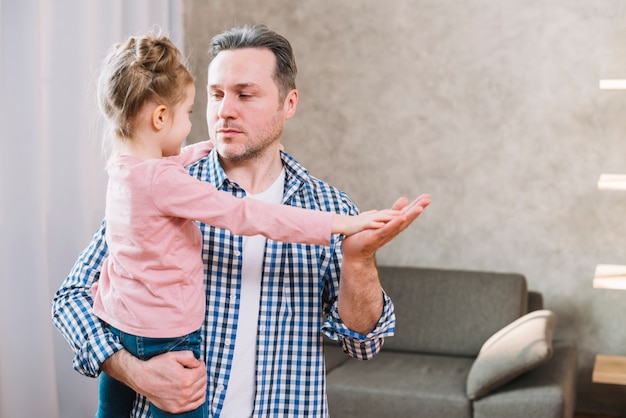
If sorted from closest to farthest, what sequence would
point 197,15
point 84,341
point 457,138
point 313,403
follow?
point 84,341 → point 313,403 → point 457,138 → point 197,15

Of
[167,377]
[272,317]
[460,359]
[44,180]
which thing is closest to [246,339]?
[272,317]

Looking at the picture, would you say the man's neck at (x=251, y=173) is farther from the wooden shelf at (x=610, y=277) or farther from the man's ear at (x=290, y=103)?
the wooden shelf at (x=610, y=277)

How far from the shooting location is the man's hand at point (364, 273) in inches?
54.1

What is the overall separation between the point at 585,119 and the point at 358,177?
3.89 ft

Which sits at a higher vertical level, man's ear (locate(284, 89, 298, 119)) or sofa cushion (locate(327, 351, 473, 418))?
man's ear (locate(284, 89, 298, 119))

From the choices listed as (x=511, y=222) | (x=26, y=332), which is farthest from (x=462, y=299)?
(x=26, y=332)

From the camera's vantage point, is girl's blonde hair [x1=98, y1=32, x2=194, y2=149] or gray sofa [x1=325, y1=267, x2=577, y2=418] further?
gray sofa [x1=325, y1=267, x2=577, y2=418]

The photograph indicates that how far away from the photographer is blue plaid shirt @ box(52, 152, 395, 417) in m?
1.55

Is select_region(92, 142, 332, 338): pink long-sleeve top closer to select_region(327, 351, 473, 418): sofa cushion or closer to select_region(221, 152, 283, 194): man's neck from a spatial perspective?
select_region(221, 152, 283, 194): man's neck

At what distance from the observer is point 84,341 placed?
149 cm

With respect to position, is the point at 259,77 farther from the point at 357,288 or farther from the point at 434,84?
the point at 434,84

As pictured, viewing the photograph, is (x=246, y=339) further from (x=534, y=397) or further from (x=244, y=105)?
(x=534, y=397)

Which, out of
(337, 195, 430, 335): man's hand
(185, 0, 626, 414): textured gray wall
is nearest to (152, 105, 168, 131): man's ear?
(337, 195, 430, 335): man's hand

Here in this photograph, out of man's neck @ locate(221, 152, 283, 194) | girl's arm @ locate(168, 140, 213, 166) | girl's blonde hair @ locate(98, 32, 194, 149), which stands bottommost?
man's neck @ locate(221, 152, 283, 194)
